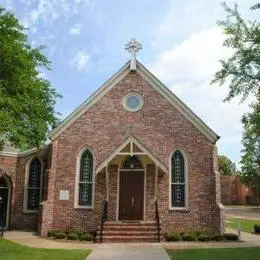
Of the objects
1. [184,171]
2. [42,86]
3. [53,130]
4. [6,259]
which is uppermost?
[42,86]

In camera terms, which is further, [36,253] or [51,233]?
[51,233]

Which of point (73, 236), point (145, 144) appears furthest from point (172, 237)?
point (145, 144)

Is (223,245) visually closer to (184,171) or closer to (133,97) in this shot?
(184,171)

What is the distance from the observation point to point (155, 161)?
66.0ft

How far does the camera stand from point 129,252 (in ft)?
50.7

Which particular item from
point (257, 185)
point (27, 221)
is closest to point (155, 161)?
point (27, 221)

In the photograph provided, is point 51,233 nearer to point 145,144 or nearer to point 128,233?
point 128,233

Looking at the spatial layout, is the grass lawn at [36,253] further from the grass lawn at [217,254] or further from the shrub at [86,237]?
the shrub at [86,237]

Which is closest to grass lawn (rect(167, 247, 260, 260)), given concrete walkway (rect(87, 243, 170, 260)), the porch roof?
concrete walkway (rect(87, 243, 170, 260))

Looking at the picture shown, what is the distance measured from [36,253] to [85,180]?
7.43 metres

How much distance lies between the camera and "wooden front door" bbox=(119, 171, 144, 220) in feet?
69.3

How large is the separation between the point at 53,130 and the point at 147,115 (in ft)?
16.1

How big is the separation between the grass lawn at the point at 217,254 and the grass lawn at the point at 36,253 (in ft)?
10.7

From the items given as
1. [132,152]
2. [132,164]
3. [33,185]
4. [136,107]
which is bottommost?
[33,185]
